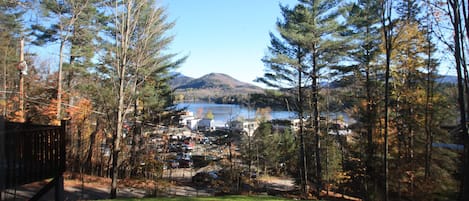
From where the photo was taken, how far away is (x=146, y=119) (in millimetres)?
13406

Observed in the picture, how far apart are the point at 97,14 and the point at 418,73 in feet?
40.2

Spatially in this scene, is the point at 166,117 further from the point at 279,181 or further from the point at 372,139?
the point at 372,139

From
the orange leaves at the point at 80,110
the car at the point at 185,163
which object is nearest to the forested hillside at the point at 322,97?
the orange leaves at the point at 80,110

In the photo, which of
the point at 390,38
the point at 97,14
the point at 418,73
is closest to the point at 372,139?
the point at 418,73

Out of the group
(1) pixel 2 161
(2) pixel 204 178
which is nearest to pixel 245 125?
(2) pixel 204 178

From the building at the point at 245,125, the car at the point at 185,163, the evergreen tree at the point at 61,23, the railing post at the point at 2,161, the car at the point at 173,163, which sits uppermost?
the evergreen tree at the point at 61,23

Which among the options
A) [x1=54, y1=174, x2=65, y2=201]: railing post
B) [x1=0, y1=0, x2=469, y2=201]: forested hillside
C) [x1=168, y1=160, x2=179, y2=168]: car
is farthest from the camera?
[x1=168, y1=160, x2=179, y2=168]: car

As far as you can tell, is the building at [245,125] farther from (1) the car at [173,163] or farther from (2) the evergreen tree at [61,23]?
(2) the evergreen tree at [61,23]

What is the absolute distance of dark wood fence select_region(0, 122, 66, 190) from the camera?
332 centimetres

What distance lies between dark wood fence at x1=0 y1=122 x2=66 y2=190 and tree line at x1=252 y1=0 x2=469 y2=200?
780cm

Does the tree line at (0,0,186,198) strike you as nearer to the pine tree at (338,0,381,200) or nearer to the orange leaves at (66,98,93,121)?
the orange leaves at (66,98,93,121)

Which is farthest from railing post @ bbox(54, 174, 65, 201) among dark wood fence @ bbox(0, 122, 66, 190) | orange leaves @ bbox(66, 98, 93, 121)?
orange leaves @ bbox(66, 98, 93, 121)

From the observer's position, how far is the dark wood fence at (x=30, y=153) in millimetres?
3316

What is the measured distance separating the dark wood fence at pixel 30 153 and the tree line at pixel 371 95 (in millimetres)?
7803
